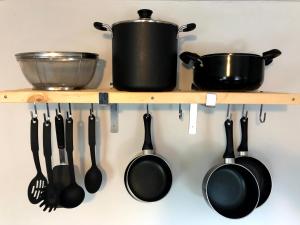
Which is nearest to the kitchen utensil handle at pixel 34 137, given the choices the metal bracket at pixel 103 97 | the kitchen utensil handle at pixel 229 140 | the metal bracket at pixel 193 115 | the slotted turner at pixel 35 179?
the slotted turner at pixel 35 179

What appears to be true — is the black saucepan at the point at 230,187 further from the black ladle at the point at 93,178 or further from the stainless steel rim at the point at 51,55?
the stainless steel rim at the point at 51,55

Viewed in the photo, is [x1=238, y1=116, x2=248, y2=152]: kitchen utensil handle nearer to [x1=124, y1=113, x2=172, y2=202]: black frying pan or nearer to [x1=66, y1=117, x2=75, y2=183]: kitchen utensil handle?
[x1=124, y1=113, x2=172, y2=202]: black frying pan

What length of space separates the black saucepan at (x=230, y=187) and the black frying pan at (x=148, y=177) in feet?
0.48

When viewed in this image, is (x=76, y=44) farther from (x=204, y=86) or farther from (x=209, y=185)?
(x=209, y=185)

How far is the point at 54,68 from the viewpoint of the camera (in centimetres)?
81

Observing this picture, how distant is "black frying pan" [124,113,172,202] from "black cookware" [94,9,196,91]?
0.28 metres

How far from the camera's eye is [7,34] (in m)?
1.02

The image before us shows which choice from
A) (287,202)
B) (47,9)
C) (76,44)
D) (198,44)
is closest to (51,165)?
(76,44)

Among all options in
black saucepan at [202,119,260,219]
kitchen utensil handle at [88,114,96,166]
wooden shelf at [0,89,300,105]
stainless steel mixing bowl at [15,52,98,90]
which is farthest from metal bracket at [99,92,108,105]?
black saucepan at [202,119,260,219]

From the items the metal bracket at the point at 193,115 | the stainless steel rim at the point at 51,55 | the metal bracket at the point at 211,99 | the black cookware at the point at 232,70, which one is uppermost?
the stainless steel rim at the point at 51,55

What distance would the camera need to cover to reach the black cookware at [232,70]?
83 centimetres

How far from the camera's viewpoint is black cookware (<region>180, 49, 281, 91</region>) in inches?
32.5

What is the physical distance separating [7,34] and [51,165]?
0.47 meters

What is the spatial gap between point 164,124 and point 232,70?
354mm
